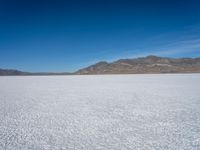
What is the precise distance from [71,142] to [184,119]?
8.21 ft

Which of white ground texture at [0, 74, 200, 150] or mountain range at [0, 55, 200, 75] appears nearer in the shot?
white ground texture at [0, 74, 200, 150]

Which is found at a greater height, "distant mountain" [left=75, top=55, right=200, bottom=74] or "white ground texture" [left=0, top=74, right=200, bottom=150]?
"distant mountain" [left=75, top=55, right=200, bottom=74]

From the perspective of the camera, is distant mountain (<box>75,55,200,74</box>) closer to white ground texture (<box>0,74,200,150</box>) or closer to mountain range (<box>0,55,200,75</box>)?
mountain range (<box>0,55,200,75</box>)

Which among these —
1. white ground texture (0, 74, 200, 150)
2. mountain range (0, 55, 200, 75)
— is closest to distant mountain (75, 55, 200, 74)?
mountain range (0, 55, 200, 75)

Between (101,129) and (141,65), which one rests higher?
(141,65)

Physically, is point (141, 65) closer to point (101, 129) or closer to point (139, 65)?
point (139, 65)

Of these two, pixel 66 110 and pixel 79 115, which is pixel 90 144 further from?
pixel 66 110

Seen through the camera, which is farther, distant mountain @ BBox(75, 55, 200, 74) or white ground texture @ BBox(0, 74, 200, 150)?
distant mountain @ BBox(75, 55, 200, 74)

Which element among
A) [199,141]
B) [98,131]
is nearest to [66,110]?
[98,131]

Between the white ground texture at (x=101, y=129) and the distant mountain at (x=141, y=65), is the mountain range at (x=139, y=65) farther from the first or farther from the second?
the white ground texture at (x=101, y=129)

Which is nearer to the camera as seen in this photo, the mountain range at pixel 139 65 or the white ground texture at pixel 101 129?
the white ground texture at pixel 101 129

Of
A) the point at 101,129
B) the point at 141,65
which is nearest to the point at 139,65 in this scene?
the point at 141,65

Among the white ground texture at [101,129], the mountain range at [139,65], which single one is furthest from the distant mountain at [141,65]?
the white ground texture at [101,129]

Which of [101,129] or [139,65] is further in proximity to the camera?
[139,65]
